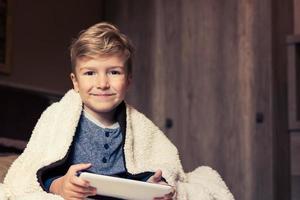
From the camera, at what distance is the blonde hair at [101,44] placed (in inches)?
45.3

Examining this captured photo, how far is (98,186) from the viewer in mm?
978

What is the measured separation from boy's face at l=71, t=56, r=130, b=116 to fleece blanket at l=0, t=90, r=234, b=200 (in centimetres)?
5

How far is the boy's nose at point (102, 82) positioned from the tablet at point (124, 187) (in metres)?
0.24

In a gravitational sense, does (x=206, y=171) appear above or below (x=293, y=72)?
below

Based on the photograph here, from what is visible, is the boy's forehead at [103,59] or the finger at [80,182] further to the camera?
the boy's forehead at [103,59]

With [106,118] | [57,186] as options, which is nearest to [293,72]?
[106,118]

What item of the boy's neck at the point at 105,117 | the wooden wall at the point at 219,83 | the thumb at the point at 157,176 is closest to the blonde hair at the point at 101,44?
the boy's neck at the point at 105,117

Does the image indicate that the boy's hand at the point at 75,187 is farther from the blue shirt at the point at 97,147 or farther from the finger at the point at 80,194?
the blue shirt at the point at 97,147

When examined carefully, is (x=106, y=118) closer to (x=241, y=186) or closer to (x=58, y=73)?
(x=241, y=186)

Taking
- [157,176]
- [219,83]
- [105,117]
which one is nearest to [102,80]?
[105,117]

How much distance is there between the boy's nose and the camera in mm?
1155

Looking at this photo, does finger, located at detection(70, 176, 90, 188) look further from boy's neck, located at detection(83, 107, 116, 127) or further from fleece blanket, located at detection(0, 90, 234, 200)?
boy's neck, located at detection(83, 107, 116, 127)

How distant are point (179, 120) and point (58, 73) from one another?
629mm

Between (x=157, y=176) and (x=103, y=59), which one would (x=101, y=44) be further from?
(x=157, y=176)
